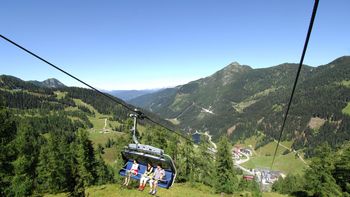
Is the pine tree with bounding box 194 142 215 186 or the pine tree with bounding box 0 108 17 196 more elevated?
the pine tree with bounding box 0 108 17 196

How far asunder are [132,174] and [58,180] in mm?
49060

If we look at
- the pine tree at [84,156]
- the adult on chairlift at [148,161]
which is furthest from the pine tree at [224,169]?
the adult on chairlift at [148,161]

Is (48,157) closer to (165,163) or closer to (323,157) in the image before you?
(165,163)

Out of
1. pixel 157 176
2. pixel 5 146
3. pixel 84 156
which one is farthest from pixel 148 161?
pixel 84 156

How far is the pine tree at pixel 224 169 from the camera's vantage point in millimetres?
70812

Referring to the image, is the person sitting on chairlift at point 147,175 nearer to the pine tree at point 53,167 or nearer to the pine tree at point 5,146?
the pine tree at point 5,146

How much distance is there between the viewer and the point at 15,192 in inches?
1665

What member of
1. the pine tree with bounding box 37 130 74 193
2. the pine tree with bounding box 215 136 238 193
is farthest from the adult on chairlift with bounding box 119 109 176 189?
the pine tree with bounding box 215 136 238 193

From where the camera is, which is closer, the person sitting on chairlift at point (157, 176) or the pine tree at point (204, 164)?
the person sitting on chairlift at point (157, 176)

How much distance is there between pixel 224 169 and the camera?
7181 centimetres

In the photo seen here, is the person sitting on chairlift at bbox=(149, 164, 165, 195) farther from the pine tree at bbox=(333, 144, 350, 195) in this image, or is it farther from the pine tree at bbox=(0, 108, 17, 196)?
the pine tree at bbox=(333, 144, 350, 195)

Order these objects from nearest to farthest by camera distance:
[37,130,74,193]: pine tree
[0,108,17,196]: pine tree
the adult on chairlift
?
the adult on chairlift, [0,108,17,196]: pine tree, [37,130,74,193]: pine tree

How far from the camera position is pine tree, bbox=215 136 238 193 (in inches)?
2788

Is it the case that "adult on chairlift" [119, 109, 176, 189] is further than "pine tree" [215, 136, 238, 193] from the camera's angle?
No
